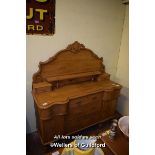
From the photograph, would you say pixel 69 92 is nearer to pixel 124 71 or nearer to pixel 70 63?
pixel 70 63

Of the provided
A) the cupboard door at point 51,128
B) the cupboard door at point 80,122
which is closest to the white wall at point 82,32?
the cupboard door at point 51,128

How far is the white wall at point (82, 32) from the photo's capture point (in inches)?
73.7

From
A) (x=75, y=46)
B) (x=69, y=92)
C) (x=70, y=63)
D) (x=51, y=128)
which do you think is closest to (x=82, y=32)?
(x=75, y=46)

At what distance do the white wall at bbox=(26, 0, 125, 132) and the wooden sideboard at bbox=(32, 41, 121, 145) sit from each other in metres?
0.11

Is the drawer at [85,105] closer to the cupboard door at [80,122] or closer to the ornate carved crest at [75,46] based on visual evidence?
the cupboard door at [80,122]

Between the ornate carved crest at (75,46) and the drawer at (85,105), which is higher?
the ornate carved crest at (75,46)

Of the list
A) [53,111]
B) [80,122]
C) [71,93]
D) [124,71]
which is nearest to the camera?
[53,111]

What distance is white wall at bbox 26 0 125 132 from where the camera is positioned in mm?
1872

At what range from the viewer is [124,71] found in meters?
2.61

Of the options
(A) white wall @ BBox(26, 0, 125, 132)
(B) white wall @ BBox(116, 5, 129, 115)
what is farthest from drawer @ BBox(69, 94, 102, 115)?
(B) white wall @ BBox(116, 5, 129, 115)

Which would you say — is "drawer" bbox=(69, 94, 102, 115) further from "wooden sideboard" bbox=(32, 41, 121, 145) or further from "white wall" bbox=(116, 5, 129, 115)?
"white wall" bbox=(116, 5, 129, 115)

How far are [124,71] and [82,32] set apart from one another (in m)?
1.05
